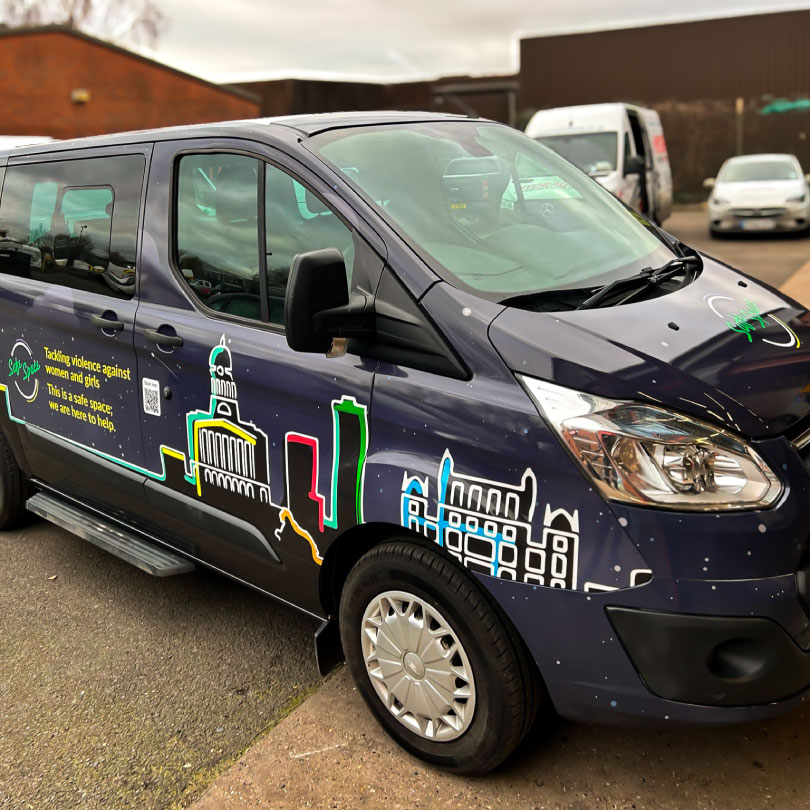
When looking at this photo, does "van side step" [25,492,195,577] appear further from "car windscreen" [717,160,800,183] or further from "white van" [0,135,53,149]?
"car windscreen" [717,160,800,183]

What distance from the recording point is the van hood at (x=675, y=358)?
7.16 ft

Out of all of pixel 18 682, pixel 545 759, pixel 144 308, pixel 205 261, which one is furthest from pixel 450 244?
pixel 18 682

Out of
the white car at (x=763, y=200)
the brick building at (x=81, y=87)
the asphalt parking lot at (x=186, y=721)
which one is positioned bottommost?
the asphalt parking lot at (x=186, y=721)

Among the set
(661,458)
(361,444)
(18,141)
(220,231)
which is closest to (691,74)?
(18,141)

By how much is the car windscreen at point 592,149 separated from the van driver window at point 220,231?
10702 millimetres

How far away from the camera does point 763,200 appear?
15250mm

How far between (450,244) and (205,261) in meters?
0.94

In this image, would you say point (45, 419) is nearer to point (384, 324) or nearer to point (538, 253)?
point (384, 324)

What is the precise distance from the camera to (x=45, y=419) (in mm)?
3908

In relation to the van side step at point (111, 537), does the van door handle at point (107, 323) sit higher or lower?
higher

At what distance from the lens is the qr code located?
3.17 metres

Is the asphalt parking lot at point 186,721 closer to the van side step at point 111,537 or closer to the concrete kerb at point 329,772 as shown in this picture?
the concrete kerb at point 329,772

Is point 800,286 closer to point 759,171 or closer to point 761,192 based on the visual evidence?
point 761,192

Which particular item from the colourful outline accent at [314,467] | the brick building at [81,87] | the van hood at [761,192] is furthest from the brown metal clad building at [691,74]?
the colourful outline accent at [314,467]
